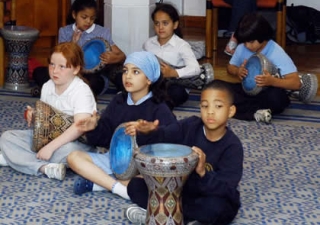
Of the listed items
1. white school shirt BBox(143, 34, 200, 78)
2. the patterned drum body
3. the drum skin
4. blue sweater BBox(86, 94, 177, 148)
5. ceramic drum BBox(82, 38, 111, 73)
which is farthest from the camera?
ceramic drum BBox(82, 38, 111, 73)

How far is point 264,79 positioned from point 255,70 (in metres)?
0.09

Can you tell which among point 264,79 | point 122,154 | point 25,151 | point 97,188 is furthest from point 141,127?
point 264,79

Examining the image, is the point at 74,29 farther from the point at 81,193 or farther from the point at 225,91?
the point at 225,91

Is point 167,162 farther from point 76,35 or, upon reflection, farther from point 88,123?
point 76,35

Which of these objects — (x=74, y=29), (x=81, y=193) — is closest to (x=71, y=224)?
(x=81, y=193)

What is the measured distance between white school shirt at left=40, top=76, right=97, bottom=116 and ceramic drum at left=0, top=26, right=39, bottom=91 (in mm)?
1695

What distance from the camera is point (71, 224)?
3.47m

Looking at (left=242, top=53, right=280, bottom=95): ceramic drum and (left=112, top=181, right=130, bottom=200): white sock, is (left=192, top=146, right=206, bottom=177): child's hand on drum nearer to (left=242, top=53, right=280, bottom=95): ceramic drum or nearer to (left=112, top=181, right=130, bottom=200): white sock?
(left=112, top=181, right=130, bottom=200): white sock

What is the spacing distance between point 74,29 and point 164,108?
2.04 meters

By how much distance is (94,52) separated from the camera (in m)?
5.53

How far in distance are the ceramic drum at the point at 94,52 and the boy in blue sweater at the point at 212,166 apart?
201 centimetres

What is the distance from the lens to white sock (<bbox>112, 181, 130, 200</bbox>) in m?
3.75

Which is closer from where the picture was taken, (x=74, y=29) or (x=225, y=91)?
(x=225, y=91)

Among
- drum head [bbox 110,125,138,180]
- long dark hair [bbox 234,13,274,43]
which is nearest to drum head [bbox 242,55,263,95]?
long dark hair [bbox 234,13,274,43]
